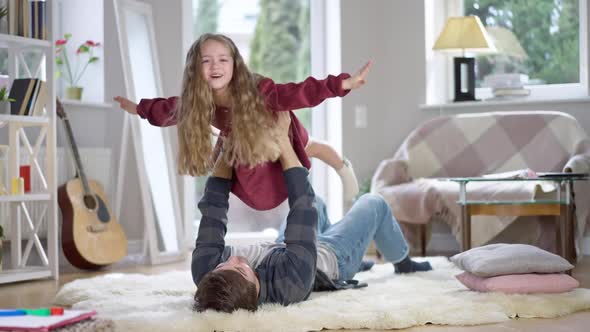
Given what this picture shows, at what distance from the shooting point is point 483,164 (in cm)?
495

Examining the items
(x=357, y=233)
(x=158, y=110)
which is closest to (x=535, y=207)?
(x=357, y=233)

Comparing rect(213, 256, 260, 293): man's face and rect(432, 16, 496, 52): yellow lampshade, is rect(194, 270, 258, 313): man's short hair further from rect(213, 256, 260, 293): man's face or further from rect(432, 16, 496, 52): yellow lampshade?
rect(432, 16, 496, 52): yellow lampshade

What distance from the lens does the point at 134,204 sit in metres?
5.28

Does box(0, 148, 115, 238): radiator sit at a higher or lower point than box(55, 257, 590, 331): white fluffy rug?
higher

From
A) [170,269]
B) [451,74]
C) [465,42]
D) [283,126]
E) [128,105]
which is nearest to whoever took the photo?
[283,126]

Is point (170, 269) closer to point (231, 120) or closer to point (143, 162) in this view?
point (143, 162)

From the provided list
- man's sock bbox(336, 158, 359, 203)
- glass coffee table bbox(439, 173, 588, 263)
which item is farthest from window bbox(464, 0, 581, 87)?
man's sock bbox(336, 158, 359, 203)

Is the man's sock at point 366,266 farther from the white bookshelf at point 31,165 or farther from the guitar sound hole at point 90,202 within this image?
the guitar sound hole at point 90,202

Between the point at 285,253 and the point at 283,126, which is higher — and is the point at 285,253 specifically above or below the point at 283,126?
below

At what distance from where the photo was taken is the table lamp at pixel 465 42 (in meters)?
5.14

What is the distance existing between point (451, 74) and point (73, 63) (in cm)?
245

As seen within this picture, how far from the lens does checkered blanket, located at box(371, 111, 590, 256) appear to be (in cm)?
440

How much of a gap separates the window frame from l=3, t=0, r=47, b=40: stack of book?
248 cm

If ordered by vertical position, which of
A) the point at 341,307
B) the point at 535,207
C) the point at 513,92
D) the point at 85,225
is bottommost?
the point at 341,307
